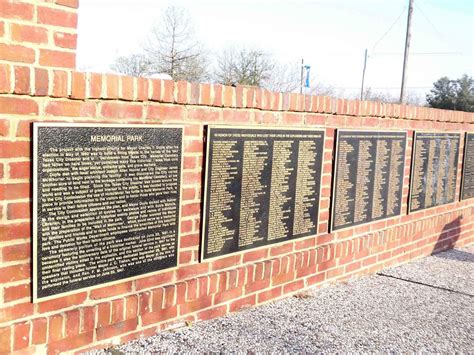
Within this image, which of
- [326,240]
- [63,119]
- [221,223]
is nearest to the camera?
[63,119]

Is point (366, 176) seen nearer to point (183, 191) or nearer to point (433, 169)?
point (433, 169)

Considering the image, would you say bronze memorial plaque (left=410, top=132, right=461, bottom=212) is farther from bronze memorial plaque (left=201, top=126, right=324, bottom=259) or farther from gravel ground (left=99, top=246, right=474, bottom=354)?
bronze memorial plaque (left=201, top=126, right=324, bottom=259)

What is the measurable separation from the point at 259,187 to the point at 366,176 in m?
1.74

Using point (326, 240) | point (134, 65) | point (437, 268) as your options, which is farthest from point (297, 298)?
point (134, 65)

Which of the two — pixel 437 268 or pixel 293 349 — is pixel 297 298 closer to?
pixel 293 349

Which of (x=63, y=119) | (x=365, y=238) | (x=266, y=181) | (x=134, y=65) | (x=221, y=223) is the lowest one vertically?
(x=365, y=238)

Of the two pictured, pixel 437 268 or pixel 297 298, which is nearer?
pixel 297 298

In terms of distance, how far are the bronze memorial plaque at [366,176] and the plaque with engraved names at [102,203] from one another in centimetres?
209

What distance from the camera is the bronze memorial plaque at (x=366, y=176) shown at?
5.38m

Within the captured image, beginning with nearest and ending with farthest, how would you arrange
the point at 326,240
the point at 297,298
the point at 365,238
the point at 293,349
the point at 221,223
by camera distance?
the point at 293,349
the point at 221,223
the point at 297,298
the point at 326,240
the point at 365,238

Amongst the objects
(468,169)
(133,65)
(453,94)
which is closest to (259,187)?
(468,169)

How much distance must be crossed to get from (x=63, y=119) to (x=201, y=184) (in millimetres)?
1198

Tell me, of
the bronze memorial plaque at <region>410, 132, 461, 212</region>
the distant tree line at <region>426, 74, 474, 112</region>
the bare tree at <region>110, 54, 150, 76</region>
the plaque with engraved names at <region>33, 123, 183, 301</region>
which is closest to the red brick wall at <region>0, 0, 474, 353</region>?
the plaque with engraved names at <region>33, 123, 183, 301</region>

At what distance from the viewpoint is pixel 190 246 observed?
3.98 meters
